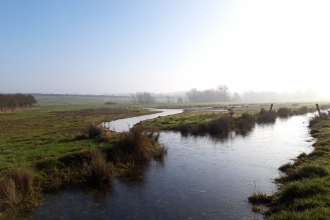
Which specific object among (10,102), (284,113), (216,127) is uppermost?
(10,102)

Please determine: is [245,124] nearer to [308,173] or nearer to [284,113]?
[284,113]

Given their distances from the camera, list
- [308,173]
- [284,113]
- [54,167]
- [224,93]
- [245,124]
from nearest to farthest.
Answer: [308,173] < [54,167] < [245,124] < [284,113] < [224,93]

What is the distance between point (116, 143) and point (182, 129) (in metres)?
15.5

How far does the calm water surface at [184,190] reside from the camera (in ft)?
32.9

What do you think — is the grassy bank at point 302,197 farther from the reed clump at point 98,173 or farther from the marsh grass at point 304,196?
the reed clump at point 98,173

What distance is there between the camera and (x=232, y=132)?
100ft

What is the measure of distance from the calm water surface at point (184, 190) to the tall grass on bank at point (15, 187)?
1060mm

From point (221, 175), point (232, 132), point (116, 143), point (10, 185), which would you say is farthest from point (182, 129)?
point (10, 185)

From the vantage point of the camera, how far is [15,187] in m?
11.4

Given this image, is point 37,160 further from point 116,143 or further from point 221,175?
point 221,175

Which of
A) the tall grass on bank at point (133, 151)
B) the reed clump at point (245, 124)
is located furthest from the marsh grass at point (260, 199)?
the reed clump at point (245, 124)

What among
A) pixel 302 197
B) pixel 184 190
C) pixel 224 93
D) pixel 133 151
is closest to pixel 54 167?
pixel 133 151

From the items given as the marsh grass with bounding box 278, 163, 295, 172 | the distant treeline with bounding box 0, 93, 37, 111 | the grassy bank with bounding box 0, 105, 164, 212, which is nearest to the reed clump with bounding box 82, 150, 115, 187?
the grassy bank with bounding box 0, 105, 164, 212

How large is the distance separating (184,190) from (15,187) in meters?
7.71
